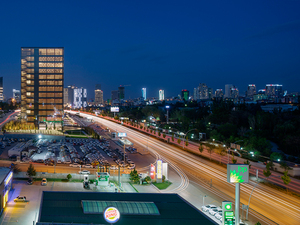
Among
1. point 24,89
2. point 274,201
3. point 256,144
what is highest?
point 24,89

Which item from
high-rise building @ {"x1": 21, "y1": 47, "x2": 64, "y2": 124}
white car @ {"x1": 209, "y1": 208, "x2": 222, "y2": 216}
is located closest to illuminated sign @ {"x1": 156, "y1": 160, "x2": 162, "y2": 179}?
white car @ {"x1": 209, "y1": 208, "x2": 222, "y2": 216}

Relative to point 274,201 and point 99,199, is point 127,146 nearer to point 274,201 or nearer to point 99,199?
point 274,201

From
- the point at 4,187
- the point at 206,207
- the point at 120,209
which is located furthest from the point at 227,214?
the point at 4,187

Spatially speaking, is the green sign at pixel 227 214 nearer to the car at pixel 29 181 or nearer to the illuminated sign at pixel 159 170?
the illuminated sign at pixel 159 170

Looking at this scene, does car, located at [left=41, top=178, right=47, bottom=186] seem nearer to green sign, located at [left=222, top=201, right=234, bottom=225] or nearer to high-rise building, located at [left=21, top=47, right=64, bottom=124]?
green sign, located at [left=222, top=201, right=234, bottom=225]

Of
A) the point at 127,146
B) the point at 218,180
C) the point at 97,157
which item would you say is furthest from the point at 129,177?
the point at 127,146

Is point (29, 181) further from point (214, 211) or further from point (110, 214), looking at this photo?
point (110, 214)

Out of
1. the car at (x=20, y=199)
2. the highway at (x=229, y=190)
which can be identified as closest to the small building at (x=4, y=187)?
the car at (x=20, y=199)
